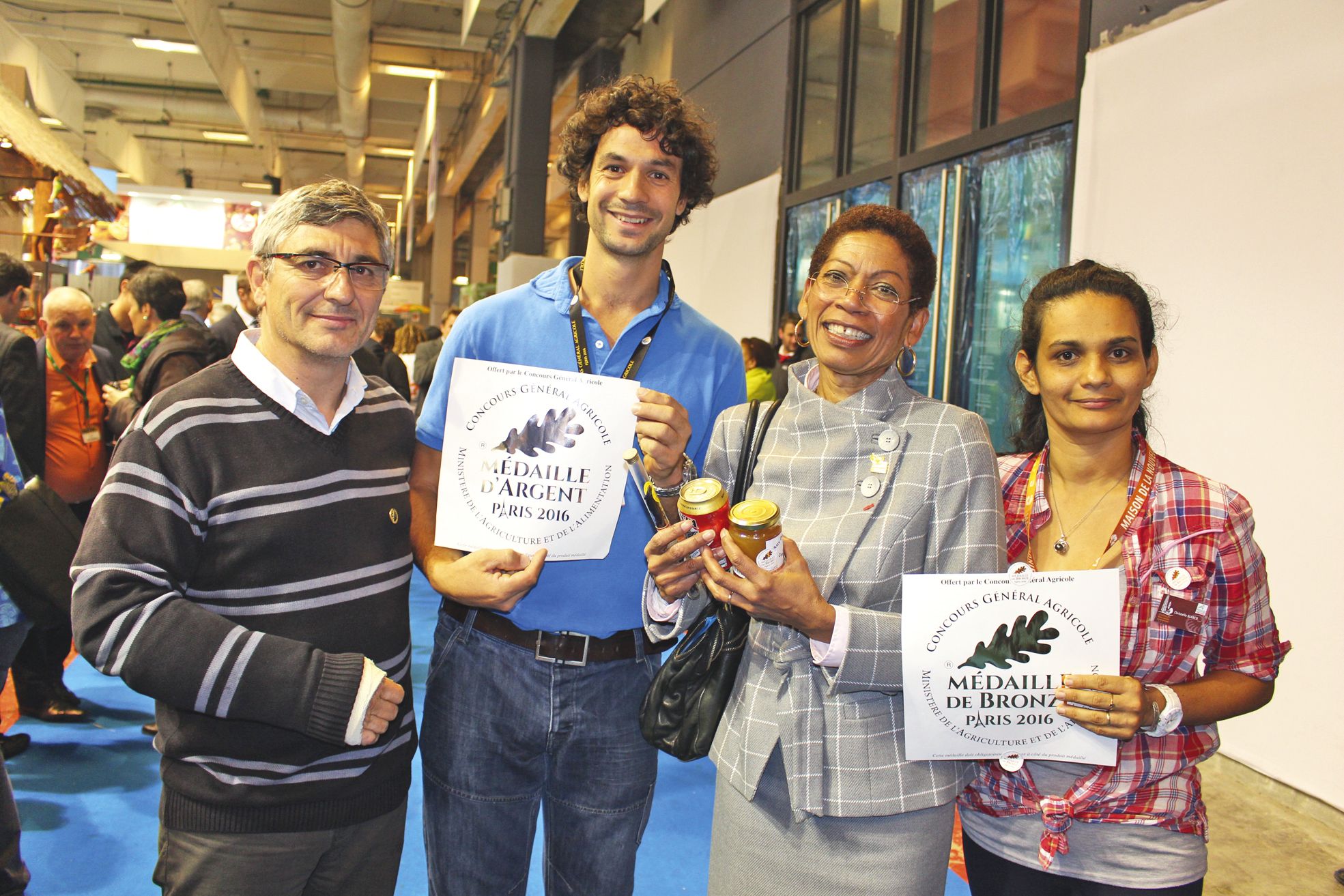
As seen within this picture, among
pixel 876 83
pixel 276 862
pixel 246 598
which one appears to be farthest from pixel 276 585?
pixel 876 83

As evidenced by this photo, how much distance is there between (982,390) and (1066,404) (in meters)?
4.26

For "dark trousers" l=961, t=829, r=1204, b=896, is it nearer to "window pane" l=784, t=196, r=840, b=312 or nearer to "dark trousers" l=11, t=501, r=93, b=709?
"dark trousers" l=11, t=501, r=93, b=709

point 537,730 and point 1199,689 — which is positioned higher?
point 1199,689

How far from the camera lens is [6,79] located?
8672mm

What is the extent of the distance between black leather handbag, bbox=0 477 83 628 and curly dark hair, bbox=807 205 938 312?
6.16 feet

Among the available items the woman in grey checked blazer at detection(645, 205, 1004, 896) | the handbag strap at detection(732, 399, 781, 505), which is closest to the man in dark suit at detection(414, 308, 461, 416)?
the handbag strap at detection(732, 399, 781, 505)

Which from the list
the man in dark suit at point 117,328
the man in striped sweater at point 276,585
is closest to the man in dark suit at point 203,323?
the man in dark suit at point 117,328

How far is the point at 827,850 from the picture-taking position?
1.41m

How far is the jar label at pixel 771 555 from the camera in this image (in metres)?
1.31

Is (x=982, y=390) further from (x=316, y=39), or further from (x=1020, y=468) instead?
(x=316, y=39)

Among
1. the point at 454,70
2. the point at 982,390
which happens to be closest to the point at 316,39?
the point at 454,70

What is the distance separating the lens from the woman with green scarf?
3.86 m

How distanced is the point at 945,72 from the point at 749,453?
17.6 feet

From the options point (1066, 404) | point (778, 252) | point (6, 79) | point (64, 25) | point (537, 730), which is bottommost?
point (537, 730)
